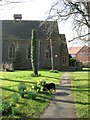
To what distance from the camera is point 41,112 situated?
11508 mm

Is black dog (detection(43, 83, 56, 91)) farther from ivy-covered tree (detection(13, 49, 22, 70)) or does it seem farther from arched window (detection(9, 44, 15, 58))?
arched window (detection(9, 44, 15, 58))

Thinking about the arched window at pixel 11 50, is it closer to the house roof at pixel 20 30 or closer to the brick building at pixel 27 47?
the brick building at pixel 27 47

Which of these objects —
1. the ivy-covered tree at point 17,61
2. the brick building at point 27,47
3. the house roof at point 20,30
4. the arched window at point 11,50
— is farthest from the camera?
the arched window at point 11,50

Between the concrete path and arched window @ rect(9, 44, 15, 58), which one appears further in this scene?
arched window @ rect(9, 44, 15, 58)

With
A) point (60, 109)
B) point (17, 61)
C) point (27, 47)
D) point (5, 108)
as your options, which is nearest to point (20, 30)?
point (27, 47)

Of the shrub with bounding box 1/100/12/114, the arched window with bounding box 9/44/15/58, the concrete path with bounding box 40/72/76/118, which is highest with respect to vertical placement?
the arched window with bounding box 9/44/15/58

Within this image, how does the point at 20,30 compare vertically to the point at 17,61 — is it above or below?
above

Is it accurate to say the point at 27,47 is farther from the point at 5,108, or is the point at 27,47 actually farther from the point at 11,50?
the point at 5,108

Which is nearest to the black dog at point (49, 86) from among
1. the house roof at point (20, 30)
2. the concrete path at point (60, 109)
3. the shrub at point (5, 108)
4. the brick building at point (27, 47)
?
the concrete path at point (60, 109)

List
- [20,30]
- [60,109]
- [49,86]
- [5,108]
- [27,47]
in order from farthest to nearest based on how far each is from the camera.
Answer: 1. [20,30]
2. [27,47]
3. [49,86]
4. [60,109]
5. [5,108]

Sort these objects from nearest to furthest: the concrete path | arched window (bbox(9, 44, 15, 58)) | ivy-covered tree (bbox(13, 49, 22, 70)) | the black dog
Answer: the concrete path < the black dog < ivy-covered tree (bbox(13, 49, 22, 70)) < arched window (bbox(9, 44, 15, 58))

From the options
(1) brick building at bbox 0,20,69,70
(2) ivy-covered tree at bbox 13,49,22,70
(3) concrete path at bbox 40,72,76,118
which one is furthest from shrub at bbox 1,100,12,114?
(1) brick building at bbox 0,20,69,70

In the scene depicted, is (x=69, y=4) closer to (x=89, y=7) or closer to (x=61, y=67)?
(x=89, y=7)

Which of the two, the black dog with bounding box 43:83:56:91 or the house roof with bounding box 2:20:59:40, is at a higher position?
the house roof with bounding box 2:20:59:40
